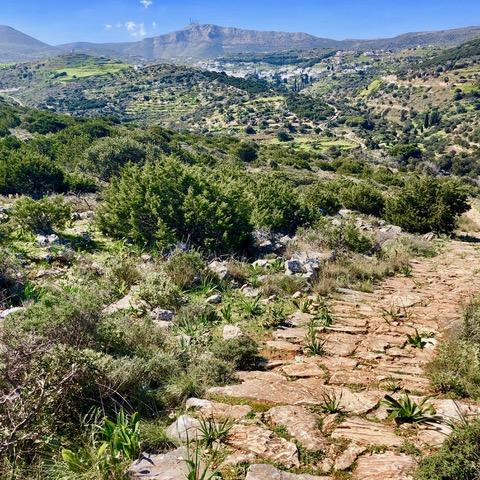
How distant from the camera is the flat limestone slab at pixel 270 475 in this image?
3934 mm

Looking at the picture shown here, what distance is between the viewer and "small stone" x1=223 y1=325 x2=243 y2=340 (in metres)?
6.92

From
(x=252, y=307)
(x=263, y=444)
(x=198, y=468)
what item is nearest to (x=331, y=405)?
(x=263, y=444)

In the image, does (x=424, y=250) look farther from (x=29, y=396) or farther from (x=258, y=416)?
(x=29, y=396)

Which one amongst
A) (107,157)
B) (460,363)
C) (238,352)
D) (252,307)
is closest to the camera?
(460,363)

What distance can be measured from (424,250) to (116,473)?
1392 centimetres

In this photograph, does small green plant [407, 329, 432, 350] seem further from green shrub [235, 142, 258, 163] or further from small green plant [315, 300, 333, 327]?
green shrub [235, 142, 258, 163]

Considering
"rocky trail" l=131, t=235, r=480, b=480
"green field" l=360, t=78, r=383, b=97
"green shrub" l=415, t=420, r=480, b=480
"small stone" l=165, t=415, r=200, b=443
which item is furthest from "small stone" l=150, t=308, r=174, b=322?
"green field" l=360, t=78, r=383, b=97

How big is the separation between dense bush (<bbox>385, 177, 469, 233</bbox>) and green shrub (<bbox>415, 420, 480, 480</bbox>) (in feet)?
55.5

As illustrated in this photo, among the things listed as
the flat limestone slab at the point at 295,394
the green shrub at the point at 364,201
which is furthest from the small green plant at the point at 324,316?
the green shrub at the point at 364,201

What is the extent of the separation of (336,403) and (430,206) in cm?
1642

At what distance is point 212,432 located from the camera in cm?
445

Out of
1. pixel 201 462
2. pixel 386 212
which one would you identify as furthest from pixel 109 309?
pixel 386 212

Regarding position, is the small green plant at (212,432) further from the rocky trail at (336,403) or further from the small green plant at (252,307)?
the small green plant at (252,307)

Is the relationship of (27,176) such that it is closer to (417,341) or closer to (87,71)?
(417,341)
